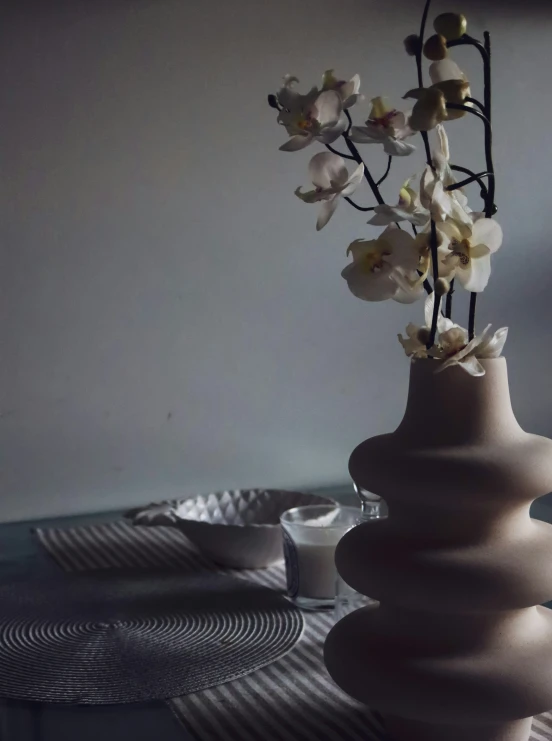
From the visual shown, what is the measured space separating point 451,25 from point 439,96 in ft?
0.21

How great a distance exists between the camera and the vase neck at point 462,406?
616mm

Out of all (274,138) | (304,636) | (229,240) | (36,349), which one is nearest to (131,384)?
(36,349)

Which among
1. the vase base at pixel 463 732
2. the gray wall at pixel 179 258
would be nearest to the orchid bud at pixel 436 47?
the vase base at pixel 463 732

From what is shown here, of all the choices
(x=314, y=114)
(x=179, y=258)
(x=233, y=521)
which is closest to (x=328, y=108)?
(x=314, y=114)

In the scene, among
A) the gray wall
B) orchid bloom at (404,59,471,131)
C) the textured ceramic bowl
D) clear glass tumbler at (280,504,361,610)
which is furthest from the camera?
the gray wall

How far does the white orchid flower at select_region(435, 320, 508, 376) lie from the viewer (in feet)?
1.98

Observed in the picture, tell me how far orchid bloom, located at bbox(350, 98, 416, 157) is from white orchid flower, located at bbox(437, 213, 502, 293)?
65mm

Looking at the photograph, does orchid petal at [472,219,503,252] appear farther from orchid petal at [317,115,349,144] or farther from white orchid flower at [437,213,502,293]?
orchid petal at [317,115,349,144]

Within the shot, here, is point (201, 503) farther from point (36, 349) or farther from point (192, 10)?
point (192, 10)

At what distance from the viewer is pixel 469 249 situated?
2.01ft

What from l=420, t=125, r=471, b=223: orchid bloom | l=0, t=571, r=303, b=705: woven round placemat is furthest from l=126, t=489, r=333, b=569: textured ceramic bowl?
l=420, t=125, r=471, b=223: orchid bloom

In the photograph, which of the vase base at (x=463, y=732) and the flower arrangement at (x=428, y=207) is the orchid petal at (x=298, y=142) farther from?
the vase base at (x=463, y=732)

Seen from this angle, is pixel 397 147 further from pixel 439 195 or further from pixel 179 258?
pixel 179 258

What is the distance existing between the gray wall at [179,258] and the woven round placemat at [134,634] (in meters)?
0.43
